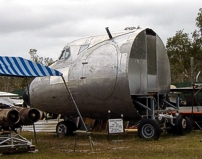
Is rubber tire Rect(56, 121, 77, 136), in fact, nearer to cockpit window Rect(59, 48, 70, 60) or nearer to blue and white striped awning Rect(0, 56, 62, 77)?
cockpit window Rect(59, 48, 70, 60)

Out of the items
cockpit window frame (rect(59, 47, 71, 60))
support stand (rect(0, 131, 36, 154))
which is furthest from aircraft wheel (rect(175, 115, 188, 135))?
support stand (rect(0, 131, 36, 154))

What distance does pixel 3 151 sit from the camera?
13.8 metres

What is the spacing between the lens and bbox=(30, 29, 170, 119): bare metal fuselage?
656 inches

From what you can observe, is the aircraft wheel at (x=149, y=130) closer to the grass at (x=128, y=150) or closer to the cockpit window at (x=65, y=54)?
the grass at (x=128, y=150)

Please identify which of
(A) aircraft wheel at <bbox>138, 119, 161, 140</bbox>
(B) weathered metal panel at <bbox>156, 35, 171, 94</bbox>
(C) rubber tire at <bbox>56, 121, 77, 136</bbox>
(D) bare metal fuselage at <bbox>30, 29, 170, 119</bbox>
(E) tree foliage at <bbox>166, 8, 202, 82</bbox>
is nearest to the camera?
(A) aircraft wheel at <bbox>138, 119, 161, 140</bbox>

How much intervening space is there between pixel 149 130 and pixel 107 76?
8.60ft

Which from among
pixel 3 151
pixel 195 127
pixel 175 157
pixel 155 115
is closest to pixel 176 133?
pixel 155 115

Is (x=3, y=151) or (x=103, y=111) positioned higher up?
(x=103, y=111)

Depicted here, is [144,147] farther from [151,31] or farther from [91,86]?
[151,31]

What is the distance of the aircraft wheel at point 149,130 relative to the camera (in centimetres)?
1623

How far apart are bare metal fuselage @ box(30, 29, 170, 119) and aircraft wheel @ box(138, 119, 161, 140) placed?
683 millimetres

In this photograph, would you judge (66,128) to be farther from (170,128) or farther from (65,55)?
(170,128)

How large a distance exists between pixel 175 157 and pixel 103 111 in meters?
6.10

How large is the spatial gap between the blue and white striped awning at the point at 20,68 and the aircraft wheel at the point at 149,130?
13.4ft
